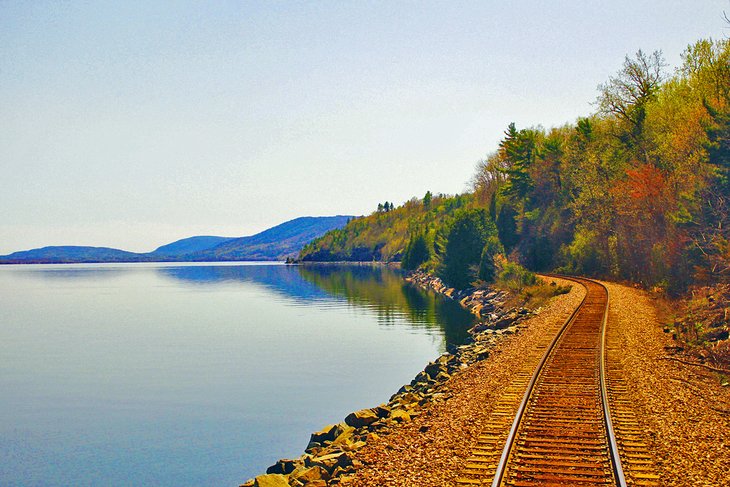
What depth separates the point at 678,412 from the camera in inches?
584

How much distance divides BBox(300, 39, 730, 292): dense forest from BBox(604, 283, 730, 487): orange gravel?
259 inches

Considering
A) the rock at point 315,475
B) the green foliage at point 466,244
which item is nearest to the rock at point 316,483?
the rock at point 315,475

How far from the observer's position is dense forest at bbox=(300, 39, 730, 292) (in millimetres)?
32031

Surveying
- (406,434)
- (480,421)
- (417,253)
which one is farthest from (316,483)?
(417,253)

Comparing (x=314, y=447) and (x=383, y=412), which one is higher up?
(x=383, y=412)

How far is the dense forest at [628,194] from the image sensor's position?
32.0m

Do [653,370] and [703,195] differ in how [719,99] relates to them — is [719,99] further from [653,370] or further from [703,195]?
[653,370]

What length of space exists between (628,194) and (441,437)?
132ft

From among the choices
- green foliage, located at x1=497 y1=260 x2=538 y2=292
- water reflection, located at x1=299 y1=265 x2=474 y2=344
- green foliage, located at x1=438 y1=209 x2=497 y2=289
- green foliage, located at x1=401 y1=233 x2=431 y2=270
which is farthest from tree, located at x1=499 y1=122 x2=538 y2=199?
green foliage, located at x1=401 y1=233 x2=431 y2=270

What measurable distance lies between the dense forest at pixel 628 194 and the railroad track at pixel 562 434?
10937 millimetres

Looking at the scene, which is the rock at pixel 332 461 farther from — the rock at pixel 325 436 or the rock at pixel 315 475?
the rock at pixel 325 436

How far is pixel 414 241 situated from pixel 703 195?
11459 cm

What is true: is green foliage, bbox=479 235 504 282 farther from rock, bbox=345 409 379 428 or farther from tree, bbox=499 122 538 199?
rock, bbox=345 409 379 428

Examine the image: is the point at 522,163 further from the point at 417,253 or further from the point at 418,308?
the point at 417,253
